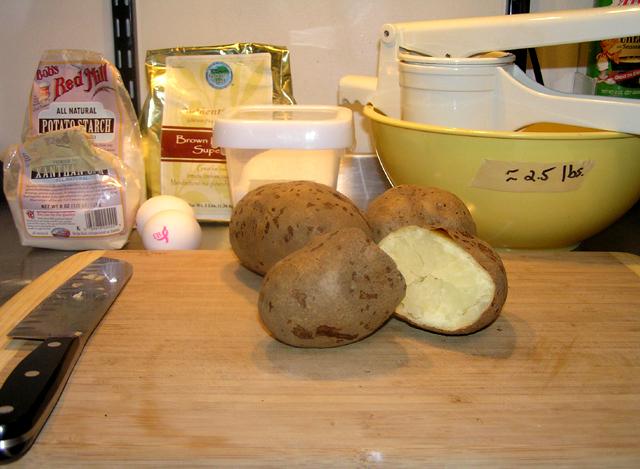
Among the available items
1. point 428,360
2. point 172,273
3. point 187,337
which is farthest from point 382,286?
point 172,273

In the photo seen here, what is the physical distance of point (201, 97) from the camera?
1107 mm

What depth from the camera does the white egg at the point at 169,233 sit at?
3.08 ft

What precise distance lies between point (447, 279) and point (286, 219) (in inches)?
7.3

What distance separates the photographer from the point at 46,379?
542 millimetres

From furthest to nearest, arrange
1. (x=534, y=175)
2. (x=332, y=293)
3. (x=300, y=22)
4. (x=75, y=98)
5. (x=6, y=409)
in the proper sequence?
(x=300, y=22) → (x=75, y=98) → (x=534, y=175) → (x=332, y=293) → (x=6, y=409)

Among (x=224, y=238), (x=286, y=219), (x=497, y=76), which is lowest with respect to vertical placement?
(x=224, y=238)

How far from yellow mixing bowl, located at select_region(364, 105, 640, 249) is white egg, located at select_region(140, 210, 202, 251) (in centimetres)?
32

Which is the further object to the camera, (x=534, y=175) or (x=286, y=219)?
(x=534, y=175)

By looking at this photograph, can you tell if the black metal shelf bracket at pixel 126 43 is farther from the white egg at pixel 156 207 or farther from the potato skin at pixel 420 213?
the potato skin at pixel 420 213

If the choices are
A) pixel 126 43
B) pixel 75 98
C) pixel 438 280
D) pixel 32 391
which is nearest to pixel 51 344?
pixel 32 391

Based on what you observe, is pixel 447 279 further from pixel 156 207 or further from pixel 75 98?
pixel 75 98

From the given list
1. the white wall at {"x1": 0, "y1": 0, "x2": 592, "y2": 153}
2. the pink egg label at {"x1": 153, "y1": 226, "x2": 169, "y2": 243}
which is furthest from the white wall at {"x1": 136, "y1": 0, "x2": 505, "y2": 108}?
the pink egg label at {"x1": 153, "y1": 226, "x2": 169, "y2": 243}

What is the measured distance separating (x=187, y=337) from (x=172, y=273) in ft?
0.57

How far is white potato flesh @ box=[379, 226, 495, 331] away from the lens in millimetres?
656
